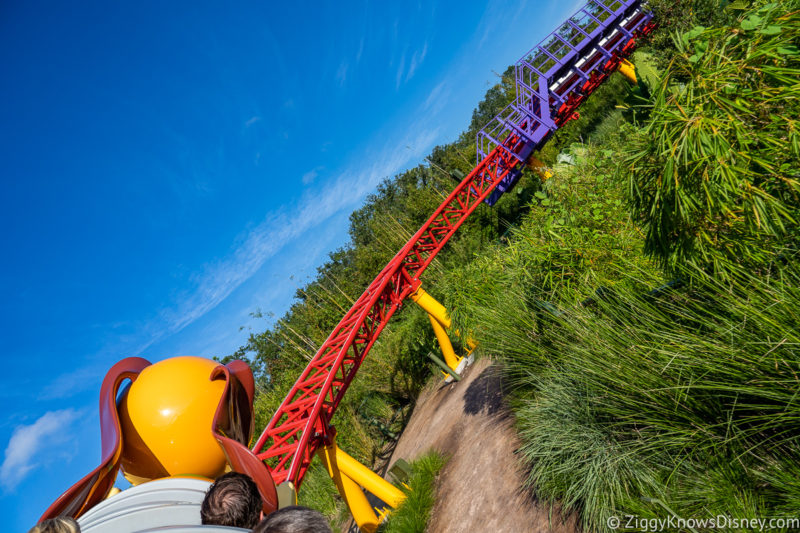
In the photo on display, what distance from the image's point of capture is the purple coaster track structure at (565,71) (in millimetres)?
8781

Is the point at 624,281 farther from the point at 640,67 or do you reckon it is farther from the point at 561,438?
the point at 640,67

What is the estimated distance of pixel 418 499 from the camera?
5000mm

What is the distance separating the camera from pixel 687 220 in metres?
2.31

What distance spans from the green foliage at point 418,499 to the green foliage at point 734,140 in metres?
4.20

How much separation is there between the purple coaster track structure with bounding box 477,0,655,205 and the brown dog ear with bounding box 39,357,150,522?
7.91 metres

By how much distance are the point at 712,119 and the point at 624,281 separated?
1.60 m

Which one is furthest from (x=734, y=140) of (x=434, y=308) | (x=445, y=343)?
(x=445, y=343)

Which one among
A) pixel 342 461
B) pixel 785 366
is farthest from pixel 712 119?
pixel 342 461

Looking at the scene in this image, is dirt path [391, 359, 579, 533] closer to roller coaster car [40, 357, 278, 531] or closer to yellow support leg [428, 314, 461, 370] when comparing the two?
yellow support leg [428, 314, 461, 370]

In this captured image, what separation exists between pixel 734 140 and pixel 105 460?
13.1 ft

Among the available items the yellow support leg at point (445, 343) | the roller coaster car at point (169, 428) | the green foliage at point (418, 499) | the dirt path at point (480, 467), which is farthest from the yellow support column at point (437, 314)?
the roller coaster car at point (169, 428)

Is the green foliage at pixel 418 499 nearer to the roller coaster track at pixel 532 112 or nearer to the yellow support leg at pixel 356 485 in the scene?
the yellow support leg at pixel 356 485

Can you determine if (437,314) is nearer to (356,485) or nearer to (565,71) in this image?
(356,485)

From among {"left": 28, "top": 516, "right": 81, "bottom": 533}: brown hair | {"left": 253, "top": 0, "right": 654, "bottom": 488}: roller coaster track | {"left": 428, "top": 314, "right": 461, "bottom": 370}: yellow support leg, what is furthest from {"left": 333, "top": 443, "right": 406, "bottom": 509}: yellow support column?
{"left": 28, "top": 516, "right": 81, "bottom": 533}: brown hair
